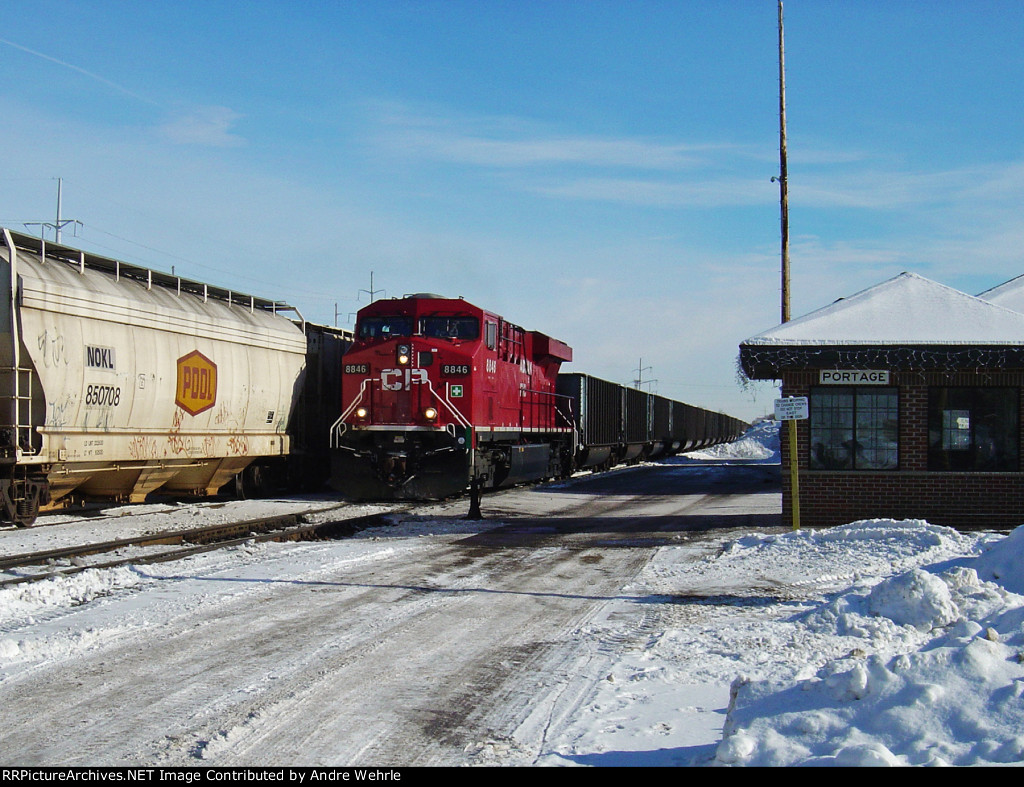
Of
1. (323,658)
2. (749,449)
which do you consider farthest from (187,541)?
(749,449)

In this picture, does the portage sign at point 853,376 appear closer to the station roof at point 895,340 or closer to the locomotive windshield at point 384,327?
the station roof at point 895,340

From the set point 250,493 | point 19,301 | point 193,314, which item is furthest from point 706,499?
point 19,301

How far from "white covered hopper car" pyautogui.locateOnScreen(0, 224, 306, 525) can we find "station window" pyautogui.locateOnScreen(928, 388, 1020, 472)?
1238 centimetres

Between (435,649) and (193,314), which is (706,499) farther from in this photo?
(435,649)

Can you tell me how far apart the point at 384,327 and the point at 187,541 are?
24.6 feet

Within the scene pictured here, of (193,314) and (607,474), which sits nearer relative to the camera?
(193,314)

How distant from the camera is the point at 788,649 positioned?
6.72 meters

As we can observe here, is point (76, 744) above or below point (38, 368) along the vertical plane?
below

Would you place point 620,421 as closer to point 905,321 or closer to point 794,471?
point 905,321

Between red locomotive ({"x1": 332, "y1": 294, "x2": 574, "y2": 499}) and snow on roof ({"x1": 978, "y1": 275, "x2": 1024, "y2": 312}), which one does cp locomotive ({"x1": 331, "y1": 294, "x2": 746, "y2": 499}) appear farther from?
snow on roof ({"x1": 978, "y1": 275, "x2": 1024, "y2": 312})

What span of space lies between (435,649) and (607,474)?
2502 centimetres

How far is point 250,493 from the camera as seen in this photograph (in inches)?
768

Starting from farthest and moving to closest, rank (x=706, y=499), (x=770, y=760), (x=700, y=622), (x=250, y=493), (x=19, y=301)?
(x=706, y=499), (x=250, y=493), (x=19, y=301), (x=700, y=622), (x=770, y=760)

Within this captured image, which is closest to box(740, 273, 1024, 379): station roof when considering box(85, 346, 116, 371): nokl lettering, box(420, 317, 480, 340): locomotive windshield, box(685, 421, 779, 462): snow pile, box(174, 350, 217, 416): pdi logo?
box(420, 317, 480, 340): locomotive windshield
